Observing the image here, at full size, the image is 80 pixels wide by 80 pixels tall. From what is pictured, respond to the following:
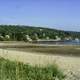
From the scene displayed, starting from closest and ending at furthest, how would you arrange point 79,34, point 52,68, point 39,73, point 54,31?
point 39,73
point 52,68
point 79,34
point 54,31

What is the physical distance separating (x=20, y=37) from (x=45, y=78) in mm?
79019

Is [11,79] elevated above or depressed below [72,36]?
above

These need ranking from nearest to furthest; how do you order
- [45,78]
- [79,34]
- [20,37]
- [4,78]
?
[4,78] < [45,78] < [20,37] < [79,34]

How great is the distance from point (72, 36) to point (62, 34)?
511 cm

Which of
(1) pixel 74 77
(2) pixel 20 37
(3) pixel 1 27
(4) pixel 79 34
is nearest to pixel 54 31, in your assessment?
(4) pixel 79 34

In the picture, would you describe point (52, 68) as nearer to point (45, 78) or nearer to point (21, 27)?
point (45, 78)

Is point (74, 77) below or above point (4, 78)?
below

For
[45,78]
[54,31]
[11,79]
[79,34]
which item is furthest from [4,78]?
[54,31]

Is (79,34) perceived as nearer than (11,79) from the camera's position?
No

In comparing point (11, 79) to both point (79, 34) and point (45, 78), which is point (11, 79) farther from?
point (79, 34)

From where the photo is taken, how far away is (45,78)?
962 cm

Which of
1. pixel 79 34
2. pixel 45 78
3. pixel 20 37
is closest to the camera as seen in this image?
pixel 45 78

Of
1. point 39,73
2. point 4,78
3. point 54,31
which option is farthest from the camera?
point 54,31

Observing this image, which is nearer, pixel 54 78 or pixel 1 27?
pixel 54 78
